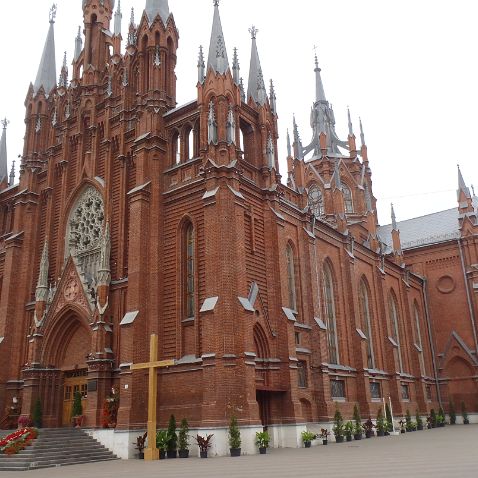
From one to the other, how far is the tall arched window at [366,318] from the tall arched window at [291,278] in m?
11.5

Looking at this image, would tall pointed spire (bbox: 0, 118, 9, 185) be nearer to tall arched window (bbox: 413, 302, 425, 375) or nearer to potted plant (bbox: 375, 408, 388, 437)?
potted plant (bbox: 375, 408, 388, 437)

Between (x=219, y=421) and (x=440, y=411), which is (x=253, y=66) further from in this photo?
(x=440, y=411)

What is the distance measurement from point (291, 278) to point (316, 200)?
27254 mm

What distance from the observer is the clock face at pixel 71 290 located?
29.5 metres

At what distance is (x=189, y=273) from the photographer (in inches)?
1067

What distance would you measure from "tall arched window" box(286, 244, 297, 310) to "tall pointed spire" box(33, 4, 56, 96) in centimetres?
2080

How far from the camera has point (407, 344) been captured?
4703 cm

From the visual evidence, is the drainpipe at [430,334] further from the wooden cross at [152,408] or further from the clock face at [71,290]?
the clock face at [71,290]

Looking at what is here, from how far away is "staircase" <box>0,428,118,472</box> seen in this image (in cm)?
2122

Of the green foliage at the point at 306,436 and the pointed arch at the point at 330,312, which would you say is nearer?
the green foliage at the point at 306,436

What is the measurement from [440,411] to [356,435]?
738 inches

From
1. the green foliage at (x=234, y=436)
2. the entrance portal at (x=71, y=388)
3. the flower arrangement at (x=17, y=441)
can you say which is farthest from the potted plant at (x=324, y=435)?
the flower arrangement at (x=17, y=441)

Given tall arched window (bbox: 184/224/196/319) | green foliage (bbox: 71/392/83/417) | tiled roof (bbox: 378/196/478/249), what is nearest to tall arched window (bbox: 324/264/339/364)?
tall arched window (bbox: 184/224/196/319)

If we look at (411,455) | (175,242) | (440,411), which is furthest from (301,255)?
(440,411)
